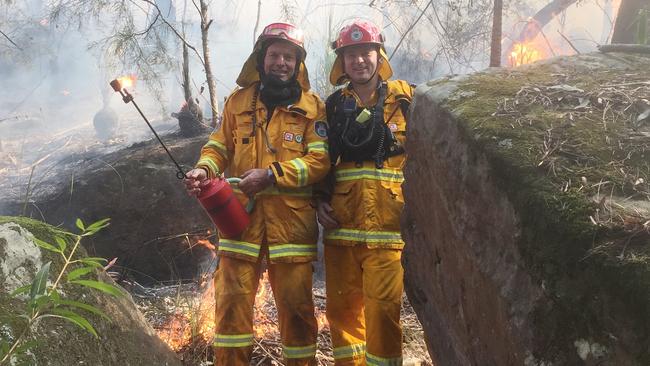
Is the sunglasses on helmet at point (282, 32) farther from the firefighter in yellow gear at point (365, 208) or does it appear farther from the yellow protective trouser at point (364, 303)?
the yellow protective trouser at point (364, 303)

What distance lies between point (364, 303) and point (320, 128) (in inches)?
48.0

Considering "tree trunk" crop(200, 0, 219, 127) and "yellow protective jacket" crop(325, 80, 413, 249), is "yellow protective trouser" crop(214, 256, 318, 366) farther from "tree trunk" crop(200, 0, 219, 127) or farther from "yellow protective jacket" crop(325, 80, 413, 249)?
"tree trunk" crop(200, 0, 219, 127)

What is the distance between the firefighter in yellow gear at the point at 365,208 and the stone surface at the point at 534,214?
0.34 m

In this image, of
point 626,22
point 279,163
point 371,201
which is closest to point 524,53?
point 626,22

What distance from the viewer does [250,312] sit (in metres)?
3.02

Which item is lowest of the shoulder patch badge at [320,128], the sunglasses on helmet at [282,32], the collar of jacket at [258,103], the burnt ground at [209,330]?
the burnt ground at [209,330]

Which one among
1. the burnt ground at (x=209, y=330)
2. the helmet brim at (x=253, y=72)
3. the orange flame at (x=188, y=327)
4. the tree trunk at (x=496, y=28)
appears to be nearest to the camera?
the helmet brim at (x=253, y=72)

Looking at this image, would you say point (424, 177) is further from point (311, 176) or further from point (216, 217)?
point (216, 217)

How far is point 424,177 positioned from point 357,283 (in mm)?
1038

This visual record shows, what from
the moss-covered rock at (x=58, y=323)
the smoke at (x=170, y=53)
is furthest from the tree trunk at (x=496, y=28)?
the moss-covered rock at (x=58, y=323)

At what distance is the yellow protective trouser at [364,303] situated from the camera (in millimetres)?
2834

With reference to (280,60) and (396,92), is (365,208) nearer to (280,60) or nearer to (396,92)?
(396,92)

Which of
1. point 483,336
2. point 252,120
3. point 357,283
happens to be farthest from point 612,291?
point 252,120

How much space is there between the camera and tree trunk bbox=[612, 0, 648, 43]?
394cm
